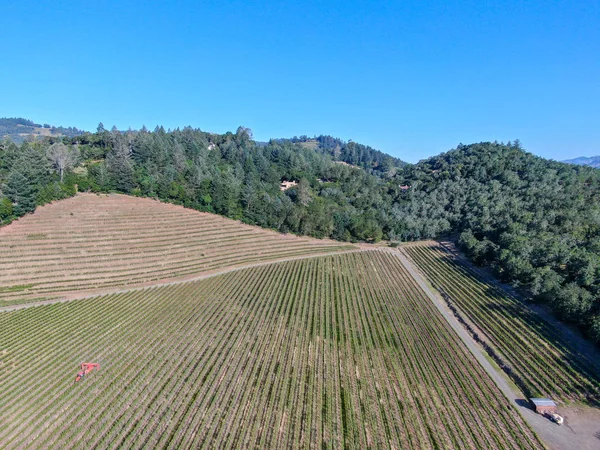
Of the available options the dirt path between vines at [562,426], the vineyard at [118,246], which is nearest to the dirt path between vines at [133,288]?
the vineyard at [118,246]

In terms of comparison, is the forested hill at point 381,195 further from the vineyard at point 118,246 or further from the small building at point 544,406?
the small building at point 544,406

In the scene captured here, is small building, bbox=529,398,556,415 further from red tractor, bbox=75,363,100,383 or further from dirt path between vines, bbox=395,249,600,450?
red tractor, bbox=75,363,100,383

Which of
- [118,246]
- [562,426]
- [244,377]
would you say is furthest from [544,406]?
[118,246]

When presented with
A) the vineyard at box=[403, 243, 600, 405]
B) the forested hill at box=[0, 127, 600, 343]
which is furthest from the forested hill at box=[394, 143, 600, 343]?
the vineyard at box=[403, 243, 600, 405]

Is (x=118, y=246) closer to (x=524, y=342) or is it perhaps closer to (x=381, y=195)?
(x=524, y=342)

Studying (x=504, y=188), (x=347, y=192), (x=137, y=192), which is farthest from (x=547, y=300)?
(x=137, y=192)
